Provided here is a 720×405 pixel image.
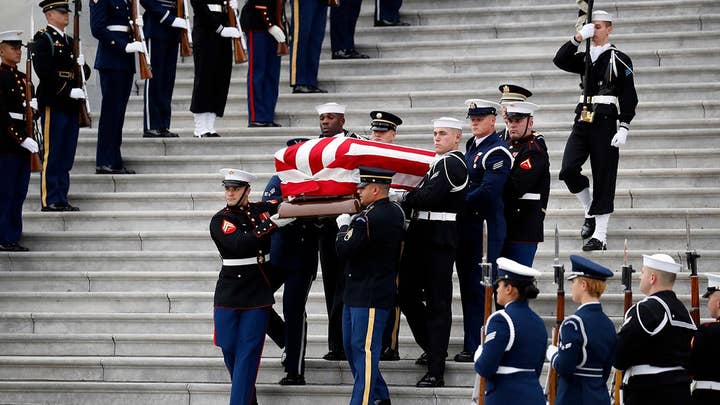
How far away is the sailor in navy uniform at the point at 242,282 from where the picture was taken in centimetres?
1044

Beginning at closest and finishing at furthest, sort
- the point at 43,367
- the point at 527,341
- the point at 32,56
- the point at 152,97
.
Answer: the point at 527,341 < the point at 43,367 < the point at 32,56 < the point at 152,97

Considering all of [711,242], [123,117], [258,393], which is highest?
[123,117]

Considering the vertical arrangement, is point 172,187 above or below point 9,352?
above

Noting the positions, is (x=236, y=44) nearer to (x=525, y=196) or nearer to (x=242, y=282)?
(x=525, y=196)

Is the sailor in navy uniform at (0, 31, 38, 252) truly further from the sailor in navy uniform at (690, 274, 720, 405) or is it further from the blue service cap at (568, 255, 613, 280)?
the sailor in navy uniform at (690, 274, 720, 405)

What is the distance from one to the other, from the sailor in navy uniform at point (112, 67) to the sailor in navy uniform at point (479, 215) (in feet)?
14.0

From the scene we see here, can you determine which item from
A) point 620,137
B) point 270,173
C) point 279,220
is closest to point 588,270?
point 279,220

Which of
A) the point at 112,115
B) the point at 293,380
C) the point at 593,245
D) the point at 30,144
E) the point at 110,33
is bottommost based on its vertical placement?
the point at 293,380

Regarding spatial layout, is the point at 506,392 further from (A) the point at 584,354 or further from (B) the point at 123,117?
(B) the point at 123,117

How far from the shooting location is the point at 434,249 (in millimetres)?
10609

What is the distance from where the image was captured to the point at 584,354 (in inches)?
340

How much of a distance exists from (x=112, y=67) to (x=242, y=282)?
425 cm

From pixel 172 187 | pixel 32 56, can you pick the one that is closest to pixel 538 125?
pixel 172 187

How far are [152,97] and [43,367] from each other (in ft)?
11.8
